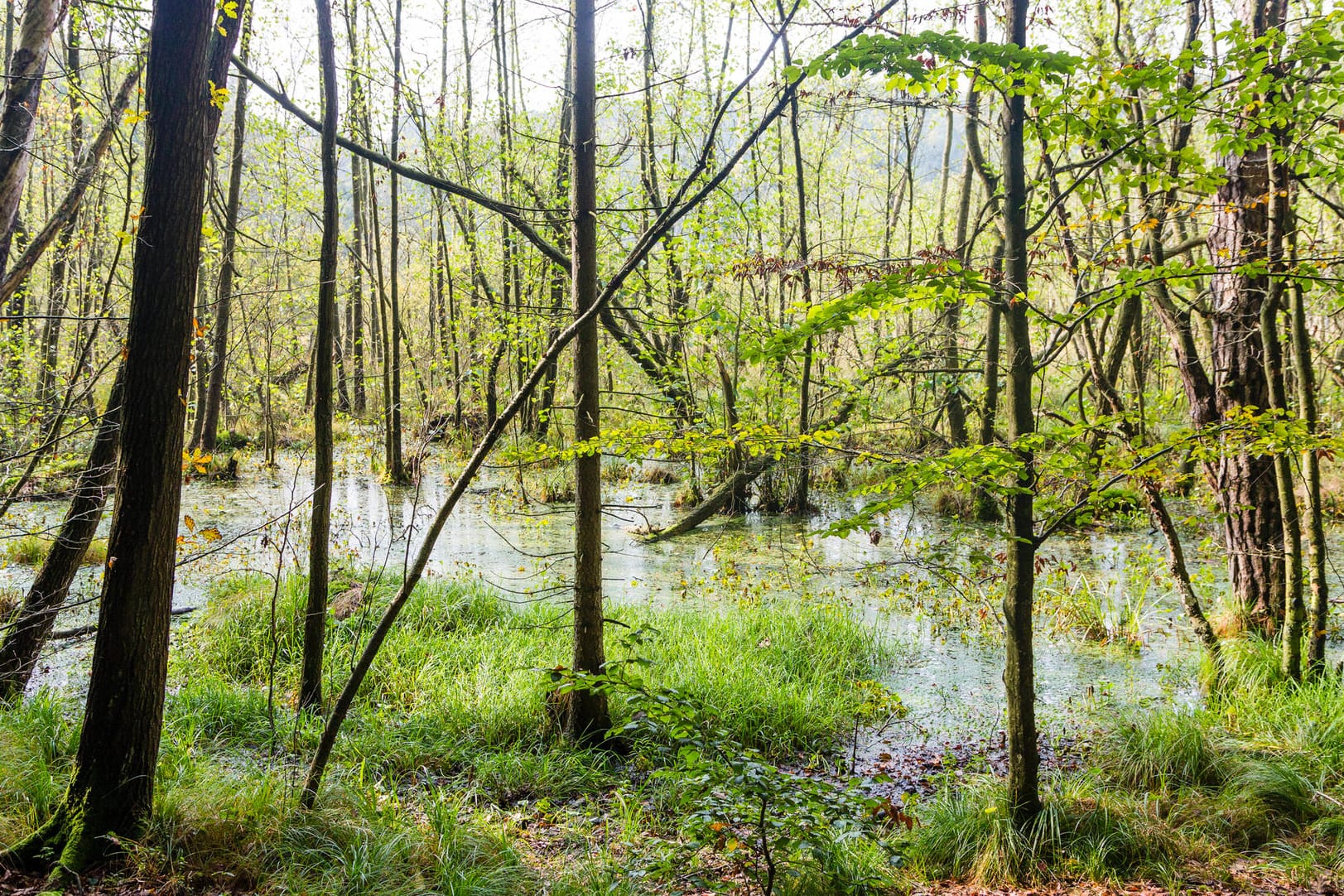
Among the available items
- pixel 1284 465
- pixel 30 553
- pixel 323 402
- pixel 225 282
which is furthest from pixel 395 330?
pixel 1284 465

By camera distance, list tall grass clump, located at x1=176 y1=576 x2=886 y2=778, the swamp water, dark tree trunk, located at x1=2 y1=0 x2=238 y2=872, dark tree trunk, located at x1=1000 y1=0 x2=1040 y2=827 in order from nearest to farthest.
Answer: dark tree trunk, located at x1=2 y1=0 x2=238 y2=872 < dark tree trunk, located at x1=1000 y1=0 x2=1040 y2=827 < tall grass clump, located at x1=176 y1=576 x2=886 y2=778 < the swamp water

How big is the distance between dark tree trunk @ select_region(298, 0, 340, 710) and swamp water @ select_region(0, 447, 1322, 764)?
0.25 metres

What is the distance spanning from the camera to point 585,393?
4293 millimetres

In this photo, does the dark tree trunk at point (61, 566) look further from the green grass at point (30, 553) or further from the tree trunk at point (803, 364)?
the tree trunk at point (803, 364)

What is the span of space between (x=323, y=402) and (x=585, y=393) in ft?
4.79

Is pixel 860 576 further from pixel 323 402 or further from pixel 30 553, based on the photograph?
pixel 30 553

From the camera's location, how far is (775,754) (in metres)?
4.65

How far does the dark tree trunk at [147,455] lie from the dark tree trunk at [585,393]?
5.94 feet

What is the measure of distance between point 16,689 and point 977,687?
20.2ft

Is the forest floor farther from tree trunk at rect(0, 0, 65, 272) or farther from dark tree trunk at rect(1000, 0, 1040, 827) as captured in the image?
tree trunk at rect(0, 0, 65, 272)

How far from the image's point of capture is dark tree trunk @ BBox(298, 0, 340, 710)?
162 inches

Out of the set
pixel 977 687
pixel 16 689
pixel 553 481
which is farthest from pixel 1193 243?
pixel 553 481

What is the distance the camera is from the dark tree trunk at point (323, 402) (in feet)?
13.5

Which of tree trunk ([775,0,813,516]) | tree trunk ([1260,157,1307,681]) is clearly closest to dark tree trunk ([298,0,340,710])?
tree trunk ([775,0,813,516])
